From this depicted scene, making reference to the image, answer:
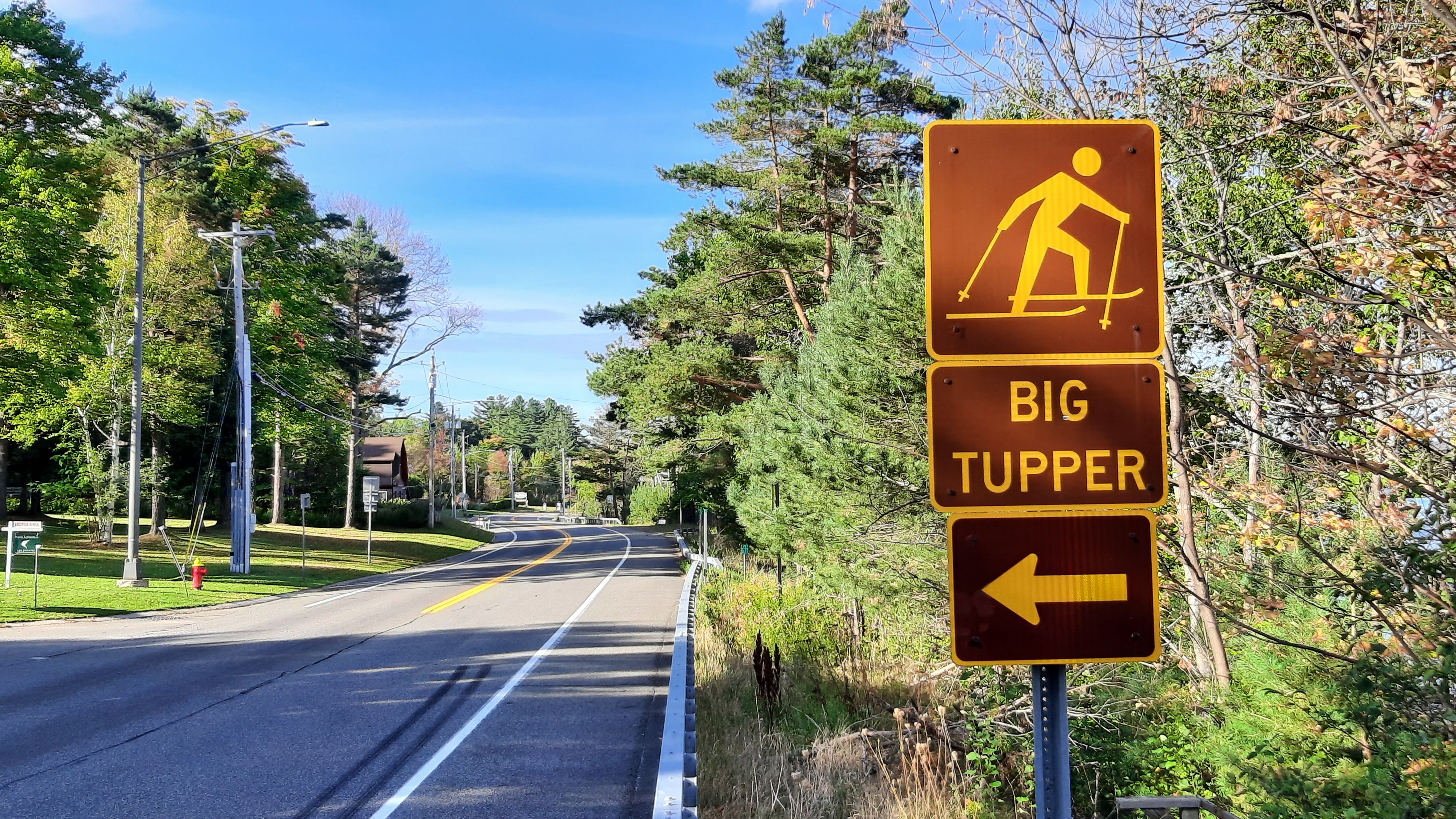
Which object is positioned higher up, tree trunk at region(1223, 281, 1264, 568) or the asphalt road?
tree trunk at region(1223, 281, 1264, 568)

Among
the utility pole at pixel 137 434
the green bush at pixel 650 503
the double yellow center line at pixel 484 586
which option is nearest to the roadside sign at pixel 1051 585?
the double yellow center line at pixel 484 586

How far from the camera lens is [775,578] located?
23.1 meters

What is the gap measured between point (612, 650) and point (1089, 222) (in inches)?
480

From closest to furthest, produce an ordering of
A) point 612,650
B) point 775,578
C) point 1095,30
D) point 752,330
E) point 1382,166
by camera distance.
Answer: point 1382,166
point 1095,30
point 612,650
point 775,578
point 752,330

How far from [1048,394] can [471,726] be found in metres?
7.78

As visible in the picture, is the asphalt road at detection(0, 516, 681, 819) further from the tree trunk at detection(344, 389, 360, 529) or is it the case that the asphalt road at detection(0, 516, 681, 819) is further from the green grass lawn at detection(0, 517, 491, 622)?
the tree trunk at detection(344, 389, 360, 529)

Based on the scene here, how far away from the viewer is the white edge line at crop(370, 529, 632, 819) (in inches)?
262

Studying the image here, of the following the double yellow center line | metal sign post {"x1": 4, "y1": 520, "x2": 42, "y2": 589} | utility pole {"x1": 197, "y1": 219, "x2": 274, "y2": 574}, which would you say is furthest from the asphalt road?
utility pole {"x1": 197, "y1": 219, "x2": 274, "y2": 574}

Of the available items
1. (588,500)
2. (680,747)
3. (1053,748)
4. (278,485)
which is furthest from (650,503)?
(1053,748)

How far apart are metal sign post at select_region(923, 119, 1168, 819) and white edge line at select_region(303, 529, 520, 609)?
19.8 metres

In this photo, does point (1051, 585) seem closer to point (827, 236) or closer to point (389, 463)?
point (827, 236)

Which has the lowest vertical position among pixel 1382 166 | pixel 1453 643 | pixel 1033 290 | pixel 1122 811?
pixel 1122 811

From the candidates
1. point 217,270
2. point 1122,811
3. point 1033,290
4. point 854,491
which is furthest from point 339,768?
point 217,270

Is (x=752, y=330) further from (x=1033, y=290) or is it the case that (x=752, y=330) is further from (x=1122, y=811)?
(x=1033, y=290)
